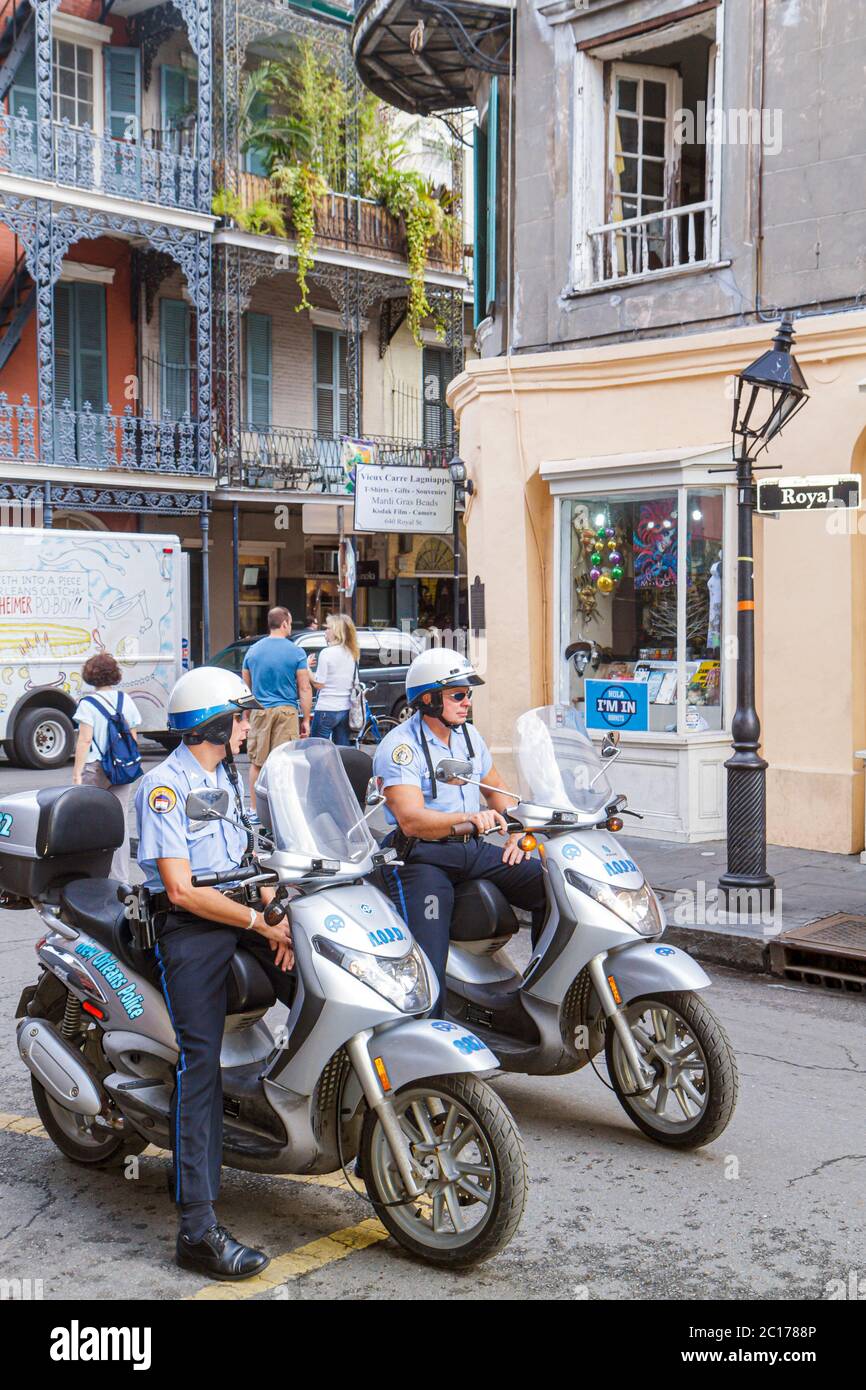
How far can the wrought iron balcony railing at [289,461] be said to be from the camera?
2317cm

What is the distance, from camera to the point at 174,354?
2359 centimetres

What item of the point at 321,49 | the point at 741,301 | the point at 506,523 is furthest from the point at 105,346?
the point at 741,301

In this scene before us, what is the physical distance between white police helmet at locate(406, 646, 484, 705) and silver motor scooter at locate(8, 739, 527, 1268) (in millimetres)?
987

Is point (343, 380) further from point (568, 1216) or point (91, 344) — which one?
point (568, 1216)

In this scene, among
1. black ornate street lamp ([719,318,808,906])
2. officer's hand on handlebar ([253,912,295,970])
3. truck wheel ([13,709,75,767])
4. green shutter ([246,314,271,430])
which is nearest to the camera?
officer's hand on handlebar ([253,912,295,970])

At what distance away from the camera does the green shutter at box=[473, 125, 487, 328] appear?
13.9 m

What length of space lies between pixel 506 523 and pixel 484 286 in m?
2.75

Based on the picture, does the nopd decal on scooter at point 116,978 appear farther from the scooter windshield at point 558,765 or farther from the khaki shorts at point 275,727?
the khaki shorts at point 275,727

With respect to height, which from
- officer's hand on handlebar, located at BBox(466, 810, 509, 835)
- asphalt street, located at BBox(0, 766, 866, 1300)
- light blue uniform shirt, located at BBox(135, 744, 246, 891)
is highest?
light blue uniform shirt, located at BBox(135, 744, 246, 891)

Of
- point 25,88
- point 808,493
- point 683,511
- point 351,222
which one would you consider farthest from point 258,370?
point 808,493

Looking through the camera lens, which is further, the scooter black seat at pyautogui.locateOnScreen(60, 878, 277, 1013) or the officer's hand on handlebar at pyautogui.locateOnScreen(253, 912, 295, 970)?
the scooter black seat at pyautogui.locateOnScreen(60, 878, 277, 1013)

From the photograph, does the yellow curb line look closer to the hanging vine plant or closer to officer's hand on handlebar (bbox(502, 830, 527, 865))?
officer's hand on handlebar (bbox(502, 830, 527, 865))

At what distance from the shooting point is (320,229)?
23828mm

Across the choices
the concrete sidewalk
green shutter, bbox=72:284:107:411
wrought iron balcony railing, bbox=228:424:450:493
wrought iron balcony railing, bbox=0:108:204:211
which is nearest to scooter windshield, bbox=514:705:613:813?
the concrete sidewalk
